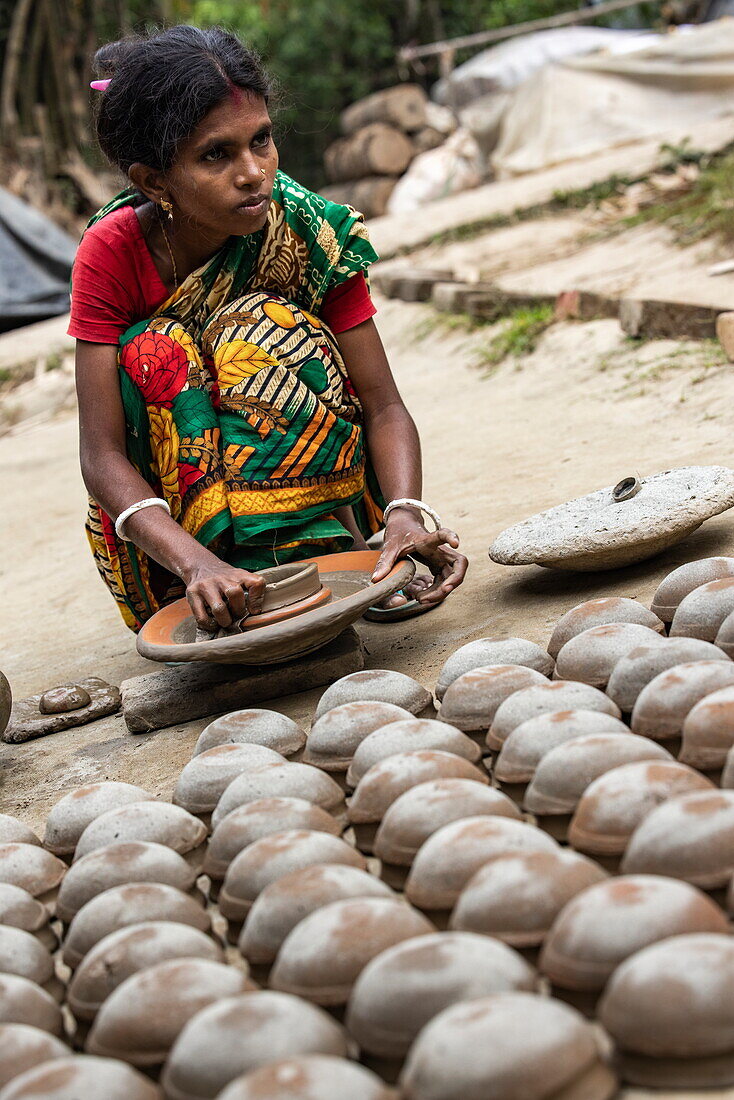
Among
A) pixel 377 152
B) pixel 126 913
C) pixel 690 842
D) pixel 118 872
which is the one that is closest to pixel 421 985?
pixel 690 842

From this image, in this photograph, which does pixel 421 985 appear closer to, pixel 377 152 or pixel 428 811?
pixel 428 811

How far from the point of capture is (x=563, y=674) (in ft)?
6.89

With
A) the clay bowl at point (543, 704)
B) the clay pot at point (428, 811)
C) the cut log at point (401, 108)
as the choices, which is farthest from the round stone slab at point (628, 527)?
the cut log at point (401, 108)

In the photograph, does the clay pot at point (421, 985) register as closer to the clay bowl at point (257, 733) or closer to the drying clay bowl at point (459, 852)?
the drying clay bowl at point (459, 852)

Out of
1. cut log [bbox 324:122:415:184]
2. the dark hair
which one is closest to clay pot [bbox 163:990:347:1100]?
the dark hair

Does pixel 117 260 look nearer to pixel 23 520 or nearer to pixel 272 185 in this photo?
pixel 272 185

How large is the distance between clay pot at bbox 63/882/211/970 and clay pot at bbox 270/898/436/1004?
0.74ft

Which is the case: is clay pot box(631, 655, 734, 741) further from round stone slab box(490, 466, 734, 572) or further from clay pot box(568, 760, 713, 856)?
round stone slab box(490, 466, 734, 572)

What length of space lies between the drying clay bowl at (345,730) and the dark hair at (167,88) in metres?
1.32

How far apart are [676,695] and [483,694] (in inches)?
13.4

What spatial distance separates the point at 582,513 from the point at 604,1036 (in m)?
1.69

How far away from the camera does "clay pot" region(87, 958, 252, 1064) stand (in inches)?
52.2

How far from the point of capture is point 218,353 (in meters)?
2.79

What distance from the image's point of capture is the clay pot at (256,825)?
5.62 feet
